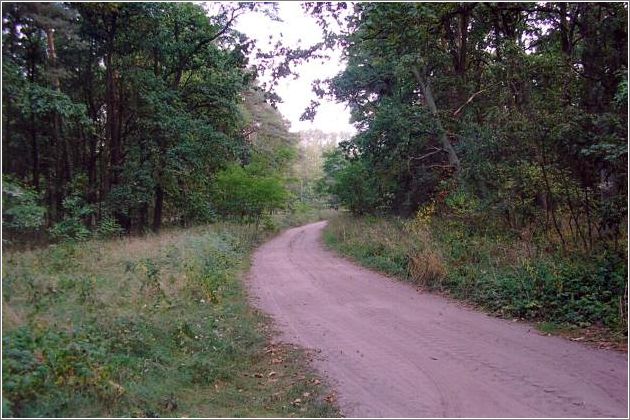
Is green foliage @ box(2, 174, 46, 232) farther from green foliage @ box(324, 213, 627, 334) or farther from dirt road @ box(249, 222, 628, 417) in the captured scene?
green foliage @ box(324, 213, 627, 334)

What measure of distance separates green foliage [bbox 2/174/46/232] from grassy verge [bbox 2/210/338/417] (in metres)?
0.41

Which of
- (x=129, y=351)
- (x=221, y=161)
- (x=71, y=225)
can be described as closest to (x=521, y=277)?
(x=129, y=351)

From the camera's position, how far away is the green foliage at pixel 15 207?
5.82 m

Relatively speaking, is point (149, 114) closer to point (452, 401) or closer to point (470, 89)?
point (470, 89)

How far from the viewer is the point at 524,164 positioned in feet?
41.2

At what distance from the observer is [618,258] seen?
8.98 m

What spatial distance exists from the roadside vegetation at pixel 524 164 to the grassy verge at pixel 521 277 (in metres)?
0.03

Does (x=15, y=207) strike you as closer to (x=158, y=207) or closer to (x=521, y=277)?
(x=521, y=277)

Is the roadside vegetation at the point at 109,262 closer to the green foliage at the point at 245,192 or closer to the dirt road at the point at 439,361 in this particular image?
the dirt road at the point at 439,361

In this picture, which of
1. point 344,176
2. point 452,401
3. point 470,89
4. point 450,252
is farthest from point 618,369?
point 344,176

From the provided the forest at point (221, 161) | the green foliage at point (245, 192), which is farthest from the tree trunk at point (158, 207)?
the green foliage at point (245, 192)

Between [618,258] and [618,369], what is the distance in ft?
11.0

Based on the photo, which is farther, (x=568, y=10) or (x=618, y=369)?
(x=568, y=10)

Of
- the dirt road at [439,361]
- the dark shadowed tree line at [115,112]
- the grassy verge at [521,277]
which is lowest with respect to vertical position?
the dirt road at [439,361]
